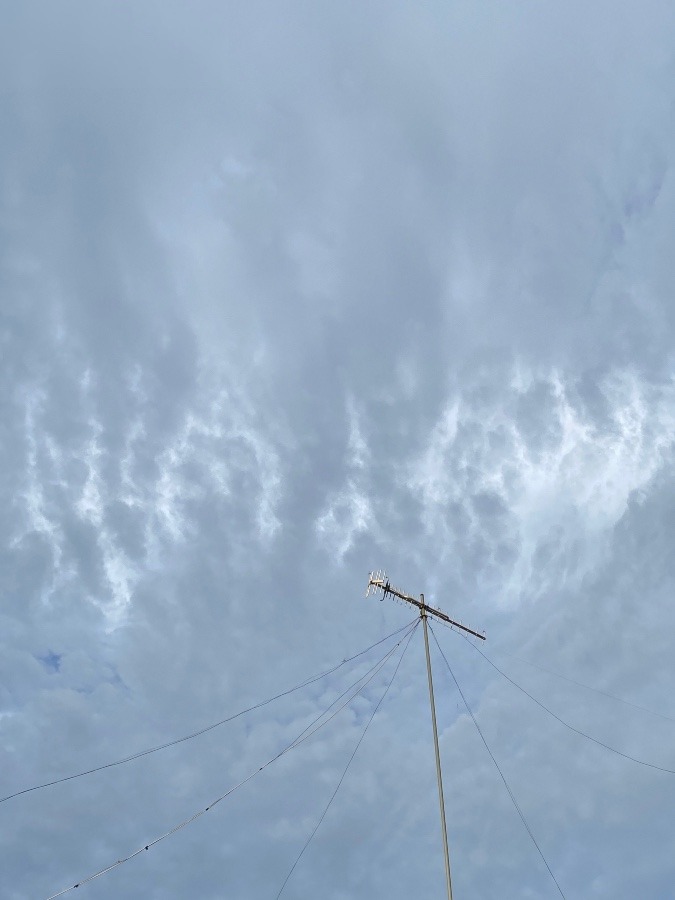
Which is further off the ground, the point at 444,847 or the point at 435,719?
the point at 435,719

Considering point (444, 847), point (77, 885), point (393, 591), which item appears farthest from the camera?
point (393, 591)

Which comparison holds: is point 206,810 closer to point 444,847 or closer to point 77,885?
point 77,885

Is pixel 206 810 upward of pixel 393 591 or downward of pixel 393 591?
downward

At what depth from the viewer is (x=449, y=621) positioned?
45.8 m

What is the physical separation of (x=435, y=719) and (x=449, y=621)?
6.68 metres

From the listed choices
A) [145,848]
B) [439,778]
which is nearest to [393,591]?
[439,778]

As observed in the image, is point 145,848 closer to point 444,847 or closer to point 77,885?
point 77,885

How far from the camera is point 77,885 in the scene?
38.4 m

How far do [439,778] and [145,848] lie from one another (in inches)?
687

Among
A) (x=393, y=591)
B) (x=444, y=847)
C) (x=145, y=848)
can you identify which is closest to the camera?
(x=444, y=847)

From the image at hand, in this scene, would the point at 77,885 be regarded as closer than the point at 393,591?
Yes

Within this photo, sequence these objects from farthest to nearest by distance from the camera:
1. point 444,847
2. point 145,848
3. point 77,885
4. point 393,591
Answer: point 393,591 < point 145,848 < point 77,885 < point 444,847

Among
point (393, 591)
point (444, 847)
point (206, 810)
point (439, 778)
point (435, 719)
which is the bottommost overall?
point (444, 847)

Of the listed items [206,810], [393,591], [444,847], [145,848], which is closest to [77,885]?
[145,848]
